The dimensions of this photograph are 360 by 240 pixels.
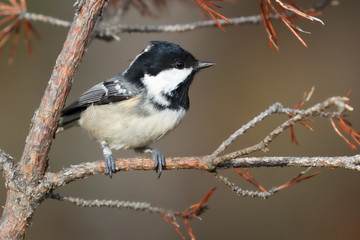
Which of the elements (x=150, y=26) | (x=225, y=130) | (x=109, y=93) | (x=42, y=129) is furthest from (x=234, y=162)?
(x=225, y=130)

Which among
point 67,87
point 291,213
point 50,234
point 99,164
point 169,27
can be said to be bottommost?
point 50,234

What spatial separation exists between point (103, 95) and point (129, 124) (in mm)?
259

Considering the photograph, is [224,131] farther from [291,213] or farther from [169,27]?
[169,27]

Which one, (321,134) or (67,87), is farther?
(321,134)

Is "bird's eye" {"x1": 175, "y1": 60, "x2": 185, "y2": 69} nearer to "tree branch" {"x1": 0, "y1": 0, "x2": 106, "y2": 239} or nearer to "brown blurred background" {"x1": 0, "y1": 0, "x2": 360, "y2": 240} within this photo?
"tree branch" {"x1": 0, "y1": 0, "x2": 106, "y2": 239}

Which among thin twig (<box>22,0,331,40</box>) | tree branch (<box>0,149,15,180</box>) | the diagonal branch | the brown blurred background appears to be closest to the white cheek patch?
thin twig (<box>22,0,331,40</box>)

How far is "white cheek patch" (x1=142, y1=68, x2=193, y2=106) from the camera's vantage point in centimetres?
196

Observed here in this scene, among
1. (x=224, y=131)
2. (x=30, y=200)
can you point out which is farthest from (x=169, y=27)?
(x=224, y=131)

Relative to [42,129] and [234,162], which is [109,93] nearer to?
[42,129]

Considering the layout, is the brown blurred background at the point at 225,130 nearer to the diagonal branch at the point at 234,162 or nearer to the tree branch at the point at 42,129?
the diagonal branch at the point at 234,162

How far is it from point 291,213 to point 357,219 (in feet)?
1.24

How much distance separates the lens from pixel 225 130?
302 centimetres

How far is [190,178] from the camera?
3.15 metres

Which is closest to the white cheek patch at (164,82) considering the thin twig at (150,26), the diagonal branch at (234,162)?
the thin twig at (150,26)
